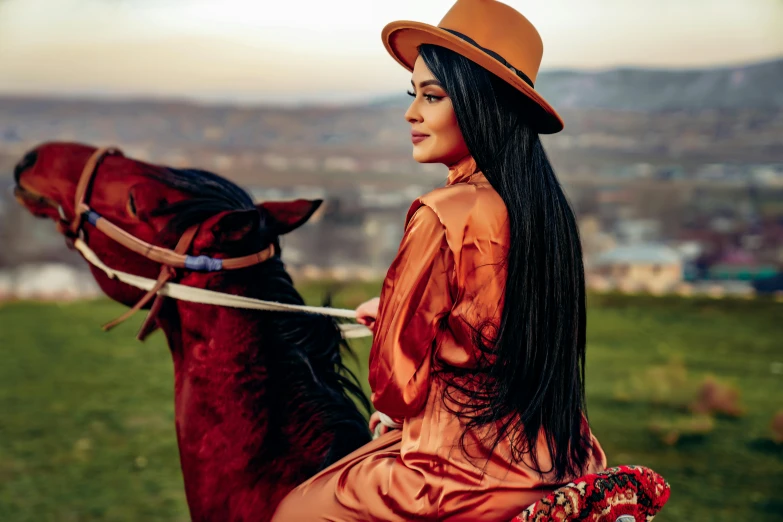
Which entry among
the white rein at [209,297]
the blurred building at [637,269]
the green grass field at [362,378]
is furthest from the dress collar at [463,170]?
the blurred building at [637,269]

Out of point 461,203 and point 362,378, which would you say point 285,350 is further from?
point 362,378

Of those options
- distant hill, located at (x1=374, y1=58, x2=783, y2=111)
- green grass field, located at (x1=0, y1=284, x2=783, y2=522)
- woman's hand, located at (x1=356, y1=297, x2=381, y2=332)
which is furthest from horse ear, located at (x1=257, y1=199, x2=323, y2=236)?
distant hill, located at (x1=374, y1=58, x2=783, y2=111)

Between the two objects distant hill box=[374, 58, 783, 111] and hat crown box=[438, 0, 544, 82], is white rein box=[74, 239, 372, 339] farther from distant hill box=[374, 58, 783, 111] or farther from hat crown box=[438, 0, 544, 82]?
distant hill box=[374, 58, 783, 111]

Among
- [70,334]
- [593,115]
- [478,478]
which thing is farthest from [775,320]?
[478,478]

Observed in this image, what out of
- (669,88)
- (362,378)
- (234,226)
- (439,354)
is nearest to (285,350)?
(234,226)

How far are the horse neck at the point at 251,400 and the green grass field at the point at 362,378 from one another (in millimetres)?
3320

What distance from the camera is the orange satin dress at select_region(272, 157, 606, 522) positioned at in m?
1.63

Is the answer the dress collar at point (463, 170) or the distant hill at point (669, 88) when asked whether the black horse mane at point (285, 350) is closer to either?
the dress collar at point (463, 170)

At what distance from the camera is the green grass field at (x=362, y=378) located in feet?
17.7

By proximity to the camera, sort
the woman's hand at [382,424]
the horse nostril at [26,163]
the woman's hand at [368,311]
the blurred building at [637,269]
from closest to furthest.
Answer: the woman's hand at [382,424]
the woman's hand at [368,311]
the horse nostril at [26,163]
the blurred building at [637,269]

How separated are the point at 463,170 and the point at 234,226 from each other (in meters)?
0.64

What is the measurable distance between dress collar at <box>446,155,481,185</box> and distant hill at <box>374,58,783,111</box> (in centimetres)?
757

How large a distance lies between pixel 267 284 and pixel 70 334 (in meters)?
6.84

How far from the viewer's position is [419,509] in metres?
1.63
